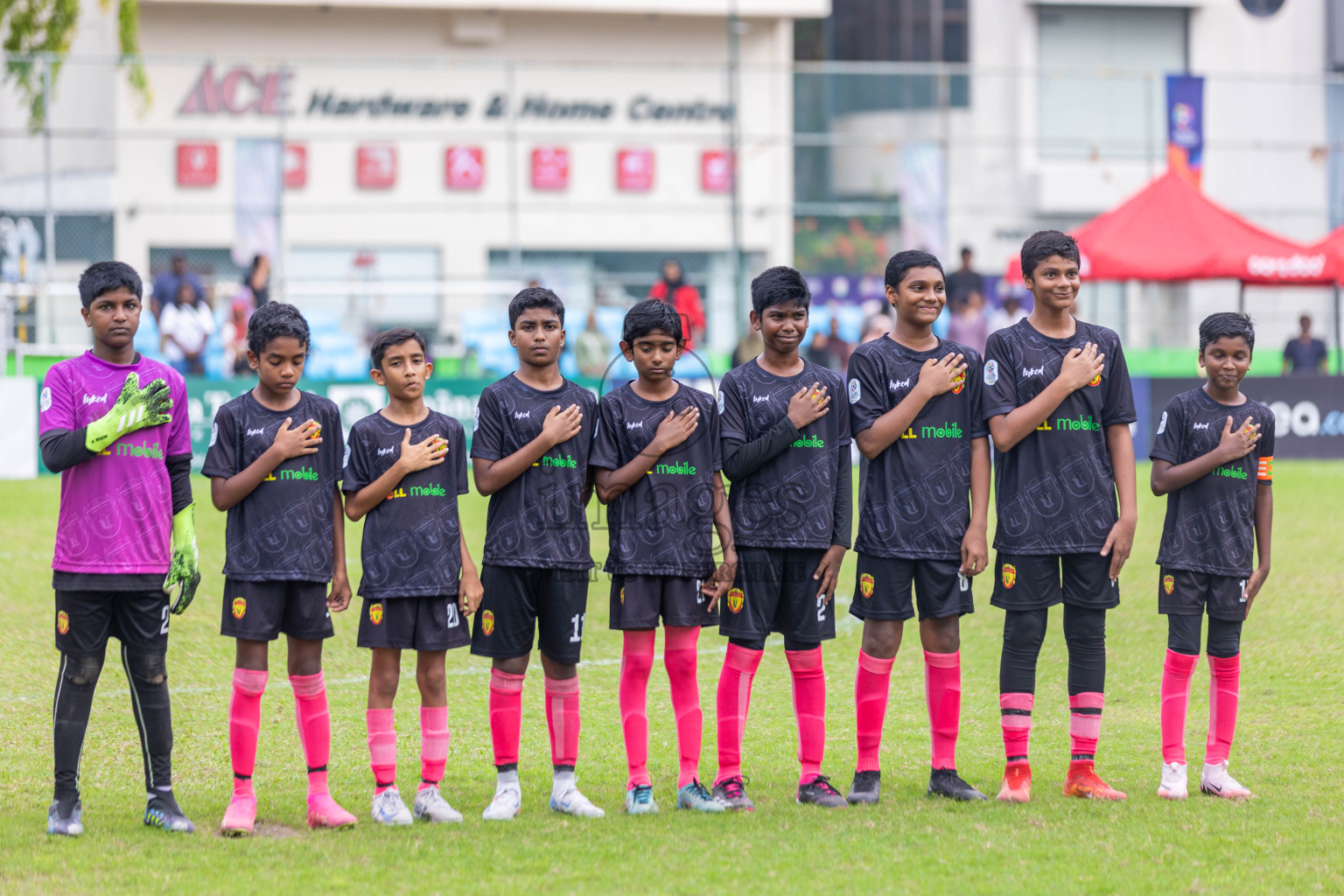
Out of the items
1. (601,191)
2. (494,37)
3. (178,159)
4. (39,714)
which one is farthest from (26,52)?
(39,714)

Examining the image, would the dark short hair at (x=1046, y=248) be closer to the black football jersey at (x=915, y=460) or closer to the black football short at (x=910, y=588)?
the black football jersey at (x=915, y=460)

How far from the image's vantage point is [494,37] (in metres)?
37.5

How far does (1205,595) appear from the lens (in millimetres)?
6012

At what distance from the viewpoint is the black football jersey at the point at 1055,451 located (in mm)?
5789

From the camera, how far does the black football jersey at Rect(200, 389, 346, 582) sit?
5418 mm

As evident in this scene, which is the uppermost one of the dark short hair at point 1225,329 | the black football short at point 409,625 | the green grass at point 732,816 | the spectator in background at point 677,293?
the spectator in background at point 677,293

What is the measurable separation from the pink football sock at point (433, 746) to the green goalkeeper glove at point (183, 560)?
36.6 inches

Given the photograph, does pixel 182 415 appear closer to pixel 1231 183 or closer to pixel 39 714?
pixel 39 714

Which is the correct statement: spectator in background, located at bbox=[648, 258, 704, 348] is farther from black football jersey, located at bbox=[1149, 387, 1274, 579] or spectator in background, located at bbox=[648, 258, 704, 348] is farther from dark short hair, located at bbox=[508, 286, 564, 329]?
dark short hair, located at bbox=[508, 286, 564, 329]

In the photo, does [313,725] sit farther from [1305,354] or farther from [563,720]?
[1305,354]

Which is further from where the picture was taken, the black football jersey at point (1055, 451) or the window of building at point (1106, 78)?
the window of building at point (1106, 78)

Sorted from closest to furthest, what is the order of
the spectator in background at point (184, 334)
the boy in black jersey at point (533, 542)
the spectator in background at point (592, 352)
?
the boy in black jersey at point (533, 542) → the spectator in background at point (184, 334) → the spectator in background at point (592, 352)

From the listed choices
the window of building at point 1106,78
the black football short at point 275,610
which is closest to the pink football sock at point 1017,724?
the black football short at point 275,610

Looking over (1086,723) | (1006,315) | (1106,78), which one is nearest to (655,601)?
A: (1086,723)
